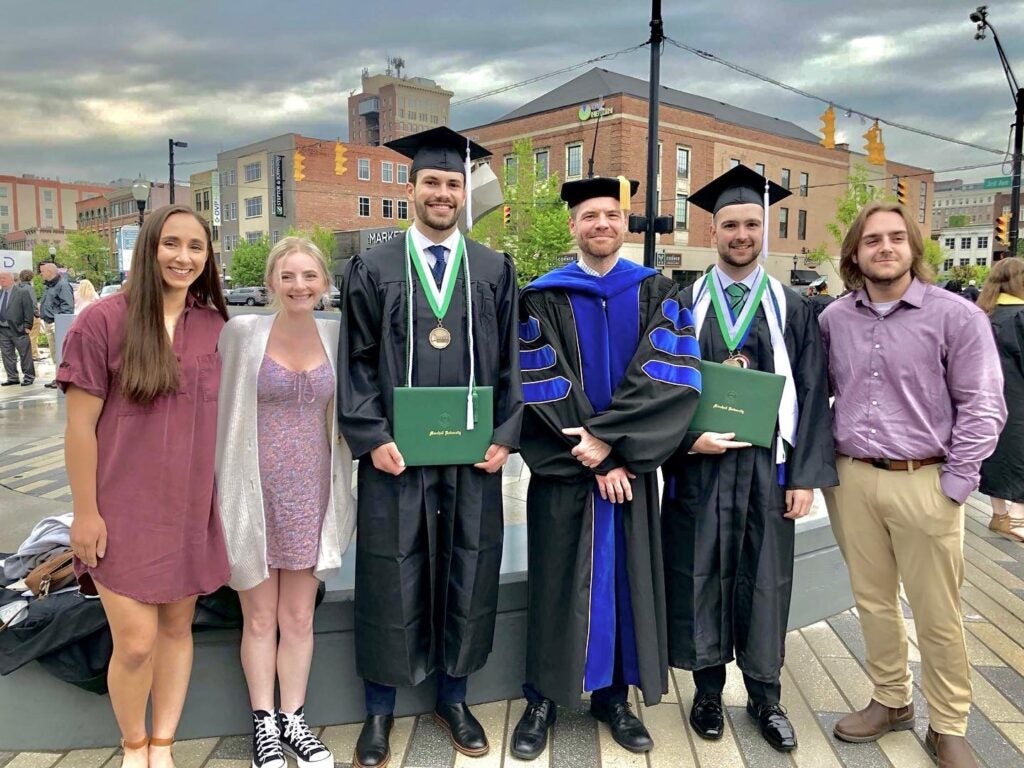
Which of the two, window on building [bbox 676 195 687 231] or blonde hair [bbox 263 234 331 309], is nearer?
blonde hair [bbox 263 234 331 309]

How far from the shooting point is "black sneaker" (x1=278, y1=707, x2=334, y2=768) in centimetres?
255

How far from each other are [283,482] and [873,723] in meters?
2.35

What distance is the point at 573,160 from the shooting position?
36.6 metres

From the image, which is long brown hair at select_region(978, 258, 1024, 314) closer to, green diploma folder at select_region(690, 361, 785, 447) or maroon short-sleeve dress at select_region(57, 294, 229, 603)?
green diploma folder at select_region(690, 361, 785, 447)

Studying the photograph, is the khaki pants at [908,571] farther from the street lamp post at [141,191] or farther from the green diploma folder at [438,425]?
the street lamp post at [141,191]

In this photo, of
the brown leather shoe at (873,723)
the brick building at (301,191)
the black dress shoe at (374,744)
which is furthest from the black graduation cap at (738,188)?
the brick building at (301,191)

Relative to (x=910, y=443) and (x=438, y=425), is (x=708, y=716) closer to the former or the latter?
(x=910, y=443)

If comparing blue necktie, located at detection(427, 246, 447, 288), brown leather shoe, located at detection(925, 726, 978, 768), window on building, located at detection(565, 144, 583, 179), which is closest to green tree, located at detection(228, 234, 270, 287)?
window on building, located at detection(565, 144, 583, 179)

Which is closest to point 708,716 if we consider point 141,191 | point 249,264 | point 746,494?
point 746,494

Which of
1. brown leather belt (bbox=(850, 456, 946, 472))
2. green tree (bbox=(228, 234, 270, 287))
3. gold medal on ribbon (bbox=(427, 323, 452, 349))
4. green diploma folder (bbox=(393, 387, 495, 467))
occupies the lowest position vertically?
brown leather belt (bbox=(850, 456, 946, 472))

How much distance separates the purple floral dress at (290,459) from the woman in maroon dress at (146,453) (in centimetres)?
18

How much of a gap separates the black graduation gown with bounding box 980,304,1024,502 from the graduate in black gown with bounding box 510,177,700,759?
129 inches

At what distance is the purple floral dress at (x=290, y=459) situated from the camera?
97.2 inches

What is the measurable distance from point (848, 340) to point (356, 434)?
5.92 feet
